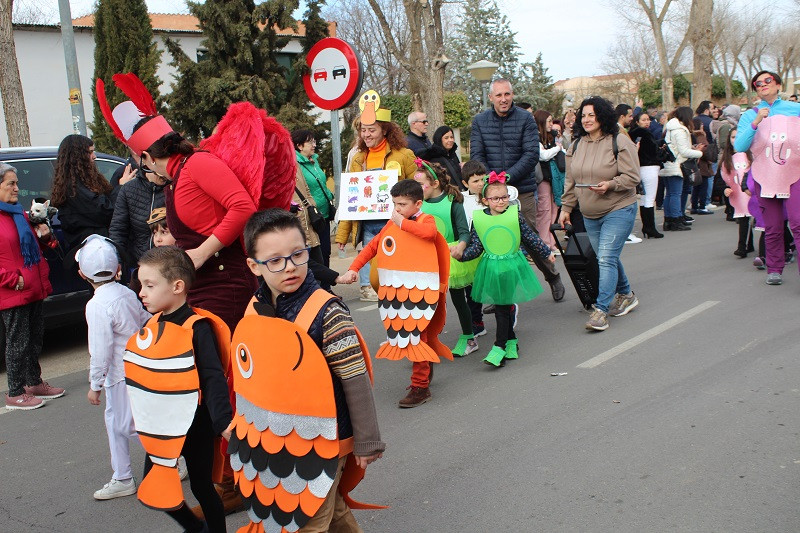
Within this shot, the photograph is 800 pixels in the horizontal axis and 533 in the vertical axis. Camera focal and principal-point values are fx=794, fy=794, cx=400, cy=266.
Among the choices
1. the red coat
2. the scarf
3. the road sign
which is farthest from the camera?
the road sign

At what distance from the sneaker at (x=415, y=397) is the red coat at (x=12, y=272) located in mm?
2902

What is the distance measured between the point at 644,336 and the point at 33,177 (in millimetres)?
5727

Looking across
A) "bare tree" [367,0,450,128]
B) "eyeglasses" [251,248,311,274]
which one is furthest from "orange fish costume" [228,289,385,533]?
"bare tree" [367,0,450,128]

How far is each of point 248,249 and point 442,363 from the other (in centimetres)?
379

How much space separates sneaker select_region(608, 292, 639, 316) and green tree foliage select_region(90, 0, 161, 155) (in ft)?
48.7

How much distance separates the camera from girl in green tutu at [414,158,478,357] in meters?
6.25

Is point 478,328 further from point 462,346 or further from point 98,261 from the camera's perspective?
point 98,261

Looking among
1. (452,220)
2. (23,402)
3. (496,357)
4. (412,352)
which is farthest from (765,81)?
(23,402)

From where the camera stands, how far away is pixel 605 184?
715 centimetres

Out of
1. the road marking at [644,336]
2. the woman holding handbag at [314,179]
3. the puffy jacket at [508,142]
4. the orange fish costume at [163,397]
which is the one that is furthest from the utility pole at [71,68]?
the orange fish costume at [163,397]

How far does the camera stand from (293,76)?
55.5 ft

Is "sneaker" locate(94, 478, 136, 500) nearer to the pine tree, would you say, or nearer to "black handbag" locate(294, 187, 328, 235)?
"black handbag" locate(294, 187, 328, 235)

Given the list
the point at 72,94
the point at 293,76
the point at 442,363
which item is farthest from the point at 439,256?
the point at 293,76

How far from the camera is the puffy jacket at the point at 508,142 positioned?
26.8 feet
